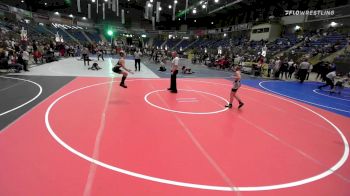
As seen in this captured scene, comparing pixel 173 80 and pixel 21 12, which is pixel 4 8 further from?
pixel 173 80

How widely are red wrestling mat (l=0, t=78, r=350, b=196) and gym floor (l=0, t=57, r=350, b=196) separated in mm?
19

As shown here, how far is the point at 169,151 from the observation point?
5008 millimetres

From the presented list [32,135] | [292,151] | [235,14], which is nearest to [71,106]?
[32,135]

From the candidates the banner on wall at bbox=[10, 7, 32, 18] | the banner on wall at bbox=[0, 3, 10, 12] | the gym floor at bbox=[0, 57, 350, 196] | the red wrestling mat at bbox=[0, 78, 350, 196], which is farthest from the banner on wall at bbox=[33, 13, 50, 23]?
the red wrestling mat at bbox=[0, 78, 350, 196]

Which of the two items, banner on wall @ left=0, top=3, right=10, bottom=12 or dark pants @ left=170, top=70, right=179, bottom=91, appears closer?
dark pants @ left=170, top=70, right=179, bottom=91

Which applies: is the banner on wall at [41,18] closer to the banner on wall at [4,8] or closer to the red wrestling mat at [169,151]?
the banner on wall at [4,8]

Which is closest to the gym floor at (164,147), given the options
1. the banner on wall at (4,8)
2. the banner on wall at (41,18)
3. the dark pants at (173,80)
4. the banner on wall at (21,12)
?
the dark pants at (173,80)

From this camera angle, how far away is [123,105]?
8.30 meters

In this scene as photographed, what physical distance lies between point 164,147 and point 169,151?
→ 8.6 inches

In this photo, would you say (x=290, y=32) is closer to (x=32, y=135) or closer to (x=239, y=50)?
(x=239, y=50)

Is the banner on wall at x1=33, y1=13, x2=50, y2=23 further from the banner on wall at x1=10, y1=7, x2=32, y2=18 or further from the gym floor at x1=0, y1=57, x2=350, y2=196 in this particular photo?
the gym floor at x1=0, y1=57, x2=350, y2=196

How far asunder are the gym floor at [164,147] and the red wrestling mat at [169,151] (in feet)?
0.06

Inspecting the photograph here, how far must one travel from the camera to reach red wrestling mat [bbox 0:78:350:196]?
380 cm

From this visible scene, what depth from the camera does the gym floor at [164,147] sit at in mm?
3826
